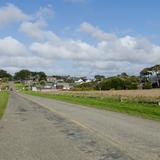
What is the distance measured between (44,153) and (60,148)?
3.07 feet

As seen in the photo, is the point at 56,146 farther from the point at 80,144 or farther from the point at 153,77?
the point at 153,77

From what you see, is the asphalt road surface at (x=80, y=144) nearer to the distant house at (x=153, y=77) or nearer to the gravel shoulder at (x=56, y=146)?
the gravel shoulder at (x=56, y=146)

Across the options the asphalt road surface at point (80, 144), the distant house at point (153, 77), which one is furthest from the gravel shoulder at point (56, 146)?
the distant house at point (153, 77)

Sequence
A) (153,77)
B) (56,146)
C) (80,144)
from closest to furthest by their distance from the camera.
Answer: (56,146), (80,144), (153,77)

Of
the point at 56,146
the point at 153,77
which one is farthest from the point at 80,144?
the point at 153,77

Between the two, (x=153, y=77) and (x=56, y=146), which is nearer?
(x=56, y=146)

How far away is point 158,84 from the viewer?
133 m

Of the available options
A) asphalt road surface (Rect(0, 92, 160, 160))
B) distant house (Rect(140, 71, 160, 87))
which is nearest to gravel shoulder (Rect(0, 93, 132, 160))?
asphalt road surface (Rect(0, 92, 160, 160))

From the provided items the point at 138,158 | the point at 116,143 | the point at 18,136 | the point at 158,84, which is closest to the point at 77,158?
the point at 138,158

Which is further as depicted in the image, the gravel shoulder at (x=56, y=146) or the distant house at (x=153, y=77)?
the distant house at (x=153, y=77)

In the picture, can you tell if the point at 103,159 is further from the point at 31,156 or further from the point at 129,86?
the point at 129,86

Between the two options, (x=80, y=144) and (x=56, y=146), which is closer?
(x=56, y=146)

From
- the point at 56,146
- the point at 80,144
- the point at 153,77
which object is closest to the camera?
the point at 56,146

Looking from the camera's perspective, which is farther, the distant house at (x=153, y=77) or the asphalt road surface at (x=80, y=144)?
the distant house at (x=153, y=77)
